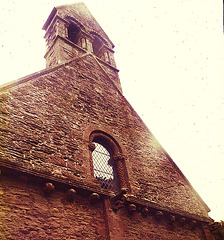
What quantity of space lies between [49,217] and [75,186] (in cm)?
92

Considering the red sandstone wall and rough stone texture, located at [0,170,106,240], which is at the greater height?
the red sandstone wall

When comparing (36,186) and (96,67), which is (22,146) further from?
(96,67)

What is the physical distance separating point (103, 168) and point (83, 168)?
117 centimetres

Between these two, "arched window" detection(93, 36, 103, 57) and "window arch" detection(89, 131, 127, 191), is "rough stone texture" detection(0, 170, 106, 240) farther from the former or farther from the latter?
"arched window" detection(93, 36, 103, 57)

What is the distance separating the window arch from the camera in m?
7.48

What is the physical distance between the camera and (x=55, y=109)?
7.41 m

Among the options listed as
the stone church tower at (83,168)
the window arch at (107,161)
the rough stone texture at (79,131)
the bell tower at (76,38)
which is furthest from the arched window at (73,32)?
the window arch at (107,161)

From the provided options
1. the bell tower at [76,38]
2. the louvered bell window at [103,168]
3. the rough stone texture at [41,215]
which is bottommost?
the rough stone texture at [41,215]

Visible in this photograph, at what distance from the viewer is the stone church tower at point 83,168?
528cm

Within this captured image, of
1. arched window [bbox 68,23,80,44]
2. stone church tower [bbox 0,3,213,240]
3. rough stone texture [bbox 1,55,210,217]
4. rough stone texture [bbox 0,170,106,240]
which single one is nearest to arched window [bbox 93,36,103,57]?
arched window [bbox 68,23,80,44]

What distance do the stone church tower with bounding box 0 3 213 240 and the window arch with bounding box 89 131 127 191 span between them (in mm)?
34

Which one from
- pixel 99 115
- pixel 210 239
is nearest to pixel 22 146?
pixel 99 115

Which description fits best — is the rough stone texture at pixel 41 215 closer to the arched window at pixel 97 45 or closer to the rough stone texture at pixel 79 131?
the rough stone texture at pixel 79 131

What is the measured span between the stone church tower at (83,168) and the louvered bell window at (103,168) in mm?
37
